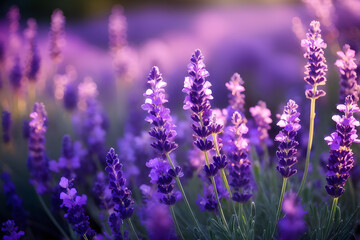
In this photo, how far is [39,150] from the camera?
2.30m

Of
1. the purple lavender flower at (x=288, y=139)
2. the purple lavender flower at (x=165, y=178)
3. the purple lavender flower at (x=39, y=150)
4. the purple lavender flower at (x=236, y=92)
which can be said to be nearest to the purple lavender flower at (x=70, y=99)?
the purple lavender flower at (x=39, y=150)

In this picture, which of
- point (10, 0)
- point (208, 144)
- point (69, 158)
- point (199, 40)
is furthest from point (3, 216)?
point (10, 0)

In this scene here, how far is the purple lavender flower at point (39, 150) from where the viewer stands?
221 cm

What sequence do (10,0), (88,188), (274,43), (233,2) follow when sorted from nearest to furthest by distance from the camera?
(88,188)
(274,43)
(10,0)
(233,2)

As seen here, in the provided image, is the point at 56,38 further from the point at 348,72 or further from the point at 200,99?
the point at 348,72

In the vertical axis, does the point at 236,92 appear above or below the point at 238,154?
above

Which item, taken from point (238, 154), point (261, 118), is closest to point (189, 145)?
point (261, 118)

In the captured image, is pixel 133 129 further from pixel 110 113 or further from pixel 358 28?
→ pixel 358 28

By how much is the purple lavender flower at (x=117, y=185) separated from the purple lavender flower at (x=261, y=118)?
2.97 ft

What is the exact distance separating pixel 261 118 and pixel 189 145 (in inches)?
43.2

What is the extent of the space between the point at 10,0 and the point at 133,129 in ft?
36.2

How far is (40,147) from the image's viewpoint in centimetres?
229

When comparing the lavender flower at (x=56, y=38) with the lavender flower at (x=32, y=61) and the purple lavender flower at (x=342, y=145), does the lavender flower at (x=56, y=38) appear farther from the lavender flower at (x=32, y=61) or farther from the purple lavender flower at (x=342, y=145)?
the purple lavender flower at (x=342, y=145)

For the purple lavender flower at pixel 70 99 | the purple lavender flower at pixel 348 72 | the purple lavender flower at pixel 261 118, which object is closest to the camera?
the purple lavender flower at pixel 348 72
